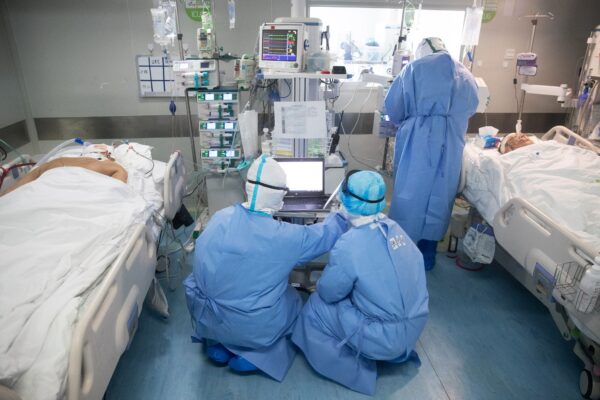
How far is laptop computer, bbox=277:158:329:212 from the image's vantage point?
279 cm

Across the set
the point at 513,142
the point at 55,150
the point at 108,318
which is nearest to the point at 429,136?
the point at 513,142

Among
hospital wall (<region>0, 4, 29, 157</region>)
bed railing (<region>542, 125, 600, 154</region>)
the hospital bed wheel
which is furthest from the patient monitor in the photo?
hospital wall (<region>0, 4, 29, 157</region>)

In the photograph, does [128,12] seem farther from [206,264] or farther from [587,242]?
[587,242]

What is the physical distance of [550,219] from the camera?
210 centimetres

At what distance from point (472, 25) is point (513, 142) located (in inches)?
48.3

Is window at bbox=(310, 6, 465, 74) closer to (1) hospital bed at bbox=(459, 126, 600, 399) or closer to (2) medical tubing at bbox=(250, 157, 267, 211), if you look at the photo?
(1) hospital bed at bbox=(459, 126, 600, 399)

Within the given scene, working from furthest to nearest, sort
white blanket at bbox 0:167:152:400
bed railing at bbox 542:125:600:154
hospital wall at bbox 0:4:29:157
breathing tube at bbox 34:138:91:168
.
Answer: hospital wall at bbox 0:4:29:157, bed railing at bbox 542:125:600:154, breathing tube at bbox 34:138:91:168, white blanket at bbox 0:167:152:400

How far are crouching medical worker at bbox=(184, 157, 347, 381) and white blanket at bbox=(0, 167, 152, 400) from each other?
48 centimetres

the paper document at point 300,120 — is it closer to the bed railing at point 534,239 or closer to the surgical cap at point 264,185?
the surgical cap at point 264,185

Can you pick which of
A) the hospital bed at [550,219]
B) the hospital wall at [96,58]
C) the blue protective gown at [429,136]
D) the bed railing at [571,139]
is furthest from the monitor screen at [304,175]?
the bed railing at [571,139]

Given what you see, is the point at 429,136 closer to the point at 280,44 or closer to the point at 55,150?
the point at 280,44

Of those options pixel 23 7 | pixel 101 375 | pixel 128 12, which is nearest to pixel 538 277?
pixel 101 375

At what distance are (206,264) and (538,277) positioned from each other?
1.77 meters

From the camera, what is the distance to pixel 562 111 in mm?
4957
